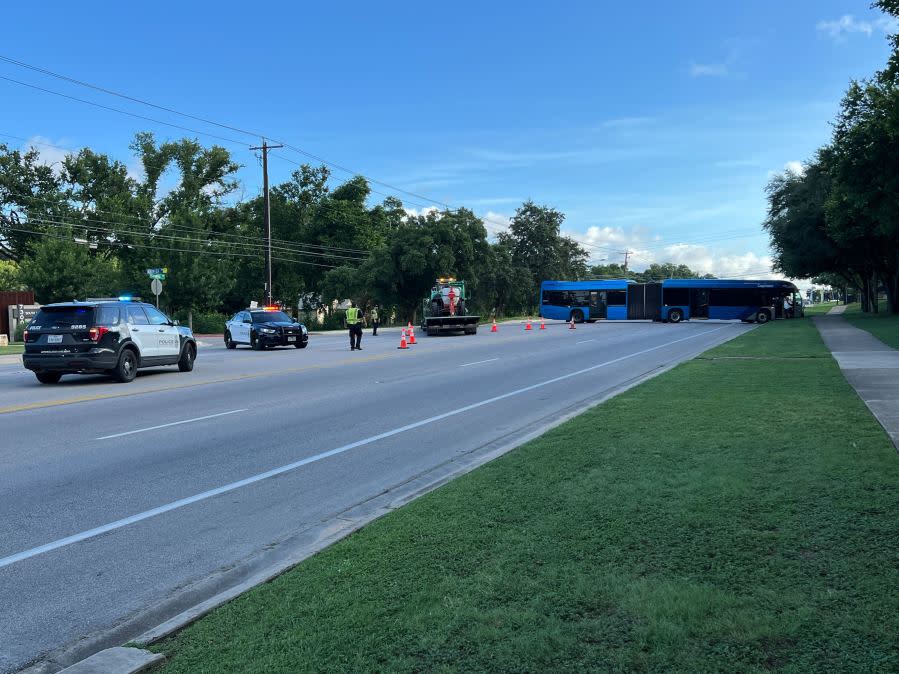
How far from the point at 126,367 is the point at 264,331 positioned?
11.8m

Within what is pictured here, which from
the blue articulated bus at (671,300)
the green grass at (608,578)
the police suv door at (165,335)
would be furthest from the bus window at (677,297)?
the green grass at (608,578)

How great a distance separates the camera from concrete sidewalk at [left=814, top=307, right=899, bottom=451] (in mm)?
9695

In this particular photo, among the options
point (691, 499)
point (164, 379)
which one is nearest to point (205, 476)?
point (691, 499)

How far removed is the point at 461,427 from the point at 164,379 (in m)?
9.83

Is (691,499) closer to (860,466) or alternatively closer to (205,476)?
(860,466)

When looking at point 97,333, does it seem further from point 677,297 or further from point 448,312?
point 677,297

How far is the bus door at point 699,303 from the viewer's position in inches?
2206

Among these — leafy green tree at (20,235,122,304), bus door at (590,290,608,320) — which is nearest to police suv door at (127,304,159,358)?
leafy green tree at (20,235,122,304)

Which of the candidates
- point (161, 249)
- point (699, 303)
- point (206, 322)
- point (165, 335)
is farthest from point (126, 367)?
point (699, 303)

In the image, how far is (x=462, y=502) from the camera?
238 inches

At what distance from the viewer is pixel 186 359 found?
64.8 ft

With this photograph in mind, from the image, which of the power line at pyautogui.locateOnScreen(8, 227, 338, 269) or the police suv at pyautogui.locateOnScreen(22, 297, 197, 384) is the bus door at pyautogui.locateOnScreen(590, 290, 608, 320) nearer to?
the power line at pyautogui.locateOnScreen(8, 227, 338, 269)

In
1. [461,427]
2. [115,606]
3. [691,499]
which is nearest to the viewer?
[115,606]

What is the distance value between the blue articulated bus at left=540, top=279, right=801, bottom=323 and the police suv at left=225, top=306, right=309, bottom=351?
30895mm
